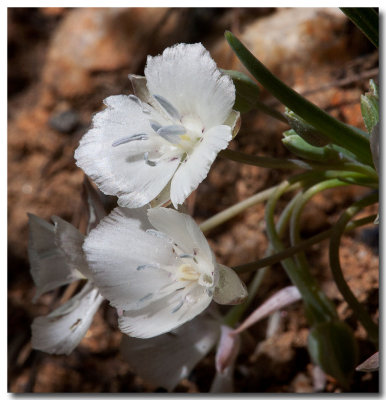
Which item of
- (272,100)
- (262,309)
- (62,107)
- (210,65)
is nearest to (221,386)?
(262,309)

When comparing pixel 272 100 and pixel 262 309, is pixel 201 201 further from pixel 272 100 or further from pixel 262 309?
pixel 262 309

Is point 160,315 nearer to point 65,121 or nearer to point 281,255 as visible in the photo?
point 281,255

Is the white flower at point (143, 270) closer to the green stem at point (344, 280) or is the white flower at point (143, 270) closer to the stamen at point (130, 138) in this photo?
the stamen at point (130, 138)

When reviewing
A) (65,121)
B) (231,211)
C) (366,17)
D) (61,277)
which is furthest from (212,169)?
(366,17)

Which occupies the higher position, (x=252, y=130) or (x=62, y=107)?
(x=62, y=107)

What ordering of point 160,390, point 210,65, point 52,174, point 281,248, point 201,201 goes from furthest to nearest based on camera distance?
1. point 52,174
2. point 201,201
3. point 160,390
4. point 281,248
5. point 210,65

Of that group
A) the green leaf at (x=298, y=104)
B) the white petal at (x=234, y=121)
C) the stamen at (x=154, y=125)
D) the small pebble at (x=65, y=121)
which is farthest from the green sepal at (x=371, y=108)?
the small pebble at (x=65, y=121)

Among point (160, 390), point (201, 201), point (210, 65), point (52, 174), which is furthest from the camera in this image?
point (52, 174)
